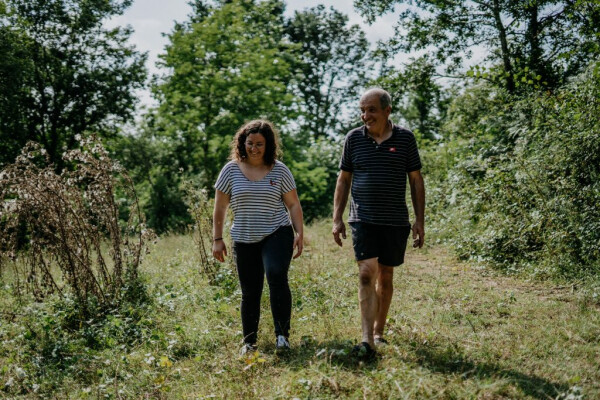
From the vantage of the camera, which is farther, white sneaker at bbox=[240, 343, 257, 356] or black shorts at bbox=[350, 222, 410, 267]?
white sneaker at bbox=[240, 343, 257, 356]

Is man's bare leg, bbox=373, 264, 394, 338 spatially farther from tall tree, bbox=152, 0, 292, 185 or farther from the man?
tall tree, bbox=152, 0, 292, 185

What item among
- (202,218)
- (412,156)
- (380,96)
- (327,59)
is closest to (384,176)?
(412,156)

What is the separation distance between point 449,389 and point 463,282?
11.3ft

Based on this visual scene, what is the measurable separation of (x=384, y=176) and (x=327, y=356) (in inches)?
57.4

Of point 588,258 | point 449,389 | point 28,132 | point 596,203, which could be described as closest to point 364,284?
Result: point 449,389

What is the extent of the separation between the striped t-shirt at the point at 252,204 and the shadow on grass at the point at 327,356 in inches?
38.7

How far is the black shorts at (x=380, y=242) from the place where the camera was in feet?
12.7

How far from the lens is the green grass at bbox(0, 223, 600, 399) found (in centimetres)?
335

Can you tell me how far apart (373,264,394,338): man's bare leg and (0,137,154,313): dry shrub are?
3326 mm

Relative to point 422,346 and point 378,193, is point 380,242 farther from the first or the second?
point 422,346

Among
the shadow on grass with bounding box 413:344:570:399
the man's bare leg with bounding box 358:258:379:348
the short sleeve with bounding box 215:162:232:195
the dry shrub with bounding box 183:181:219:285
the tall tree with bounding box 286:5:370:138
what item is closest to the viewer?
the shadow on grass with bounding box 413:344:570:399

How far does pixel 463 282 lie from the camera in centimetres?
638

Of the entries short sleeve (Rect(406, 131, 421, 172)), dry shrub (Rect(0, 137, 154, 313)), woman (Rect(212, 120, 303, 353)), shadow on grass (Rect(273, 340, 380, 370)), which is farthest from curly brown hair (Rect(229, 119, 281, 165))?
dry shrub (Rect(0, 137, 154, 313))

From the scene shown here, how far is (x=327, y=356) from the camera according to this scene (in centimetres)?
383
